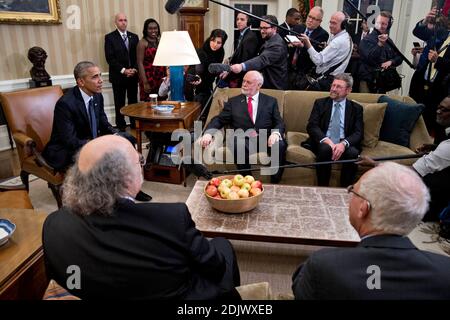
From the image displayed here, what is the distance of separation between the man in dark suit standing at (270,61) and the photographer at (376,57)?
971mm

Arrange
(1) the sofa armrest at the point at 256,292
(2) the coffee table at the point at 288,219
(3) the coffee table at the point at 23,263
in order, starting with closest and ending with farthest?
1. (1) the sofa armrest at the point at 256,292
2. (3) the coffee table at the point at 23,263
3. (2) the coffee table at the point at 288,219

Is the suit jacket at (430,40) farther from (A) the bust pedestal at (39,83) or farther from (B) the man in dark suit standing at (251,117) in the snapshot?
(A) the bust pedestal at (39,83)

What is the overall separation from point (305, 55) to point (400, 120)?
43.9 inches

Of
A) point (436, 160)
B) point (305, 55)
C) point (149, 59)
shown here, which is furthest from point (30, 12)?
point (436, 160)

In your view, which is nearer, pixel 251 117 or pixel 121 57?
pixel 251 117

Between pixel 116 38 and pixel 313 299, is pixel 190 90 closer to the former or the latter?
pixel 116 38

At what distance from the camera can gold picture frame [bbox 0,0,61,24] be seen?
12.0 ft

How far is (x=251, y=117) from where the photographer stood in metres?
3.05

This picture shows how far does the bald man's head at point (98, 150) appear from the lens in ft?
3.41

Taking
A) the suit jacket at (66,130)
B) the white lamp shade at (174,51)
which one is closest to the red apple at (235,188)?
the suit jacket at (66,130)

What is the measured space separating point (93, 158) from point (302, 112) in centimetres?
249

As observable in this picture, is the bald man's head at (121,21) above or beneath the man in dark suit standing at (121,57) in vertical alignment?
above

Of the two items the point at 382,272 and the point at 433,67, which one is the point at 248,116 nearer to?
the point at 433,67
